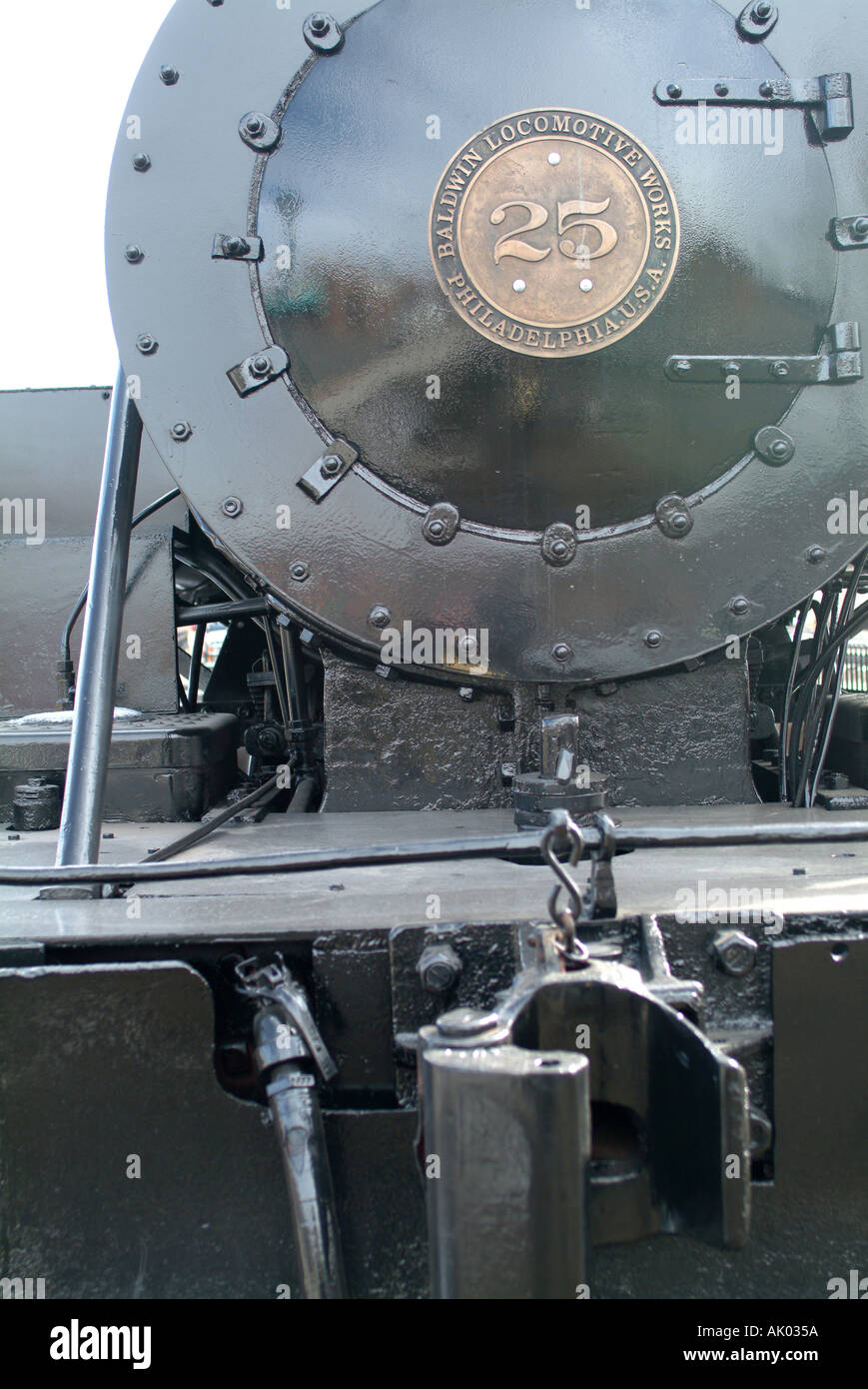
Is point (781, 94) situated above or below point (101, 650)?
above

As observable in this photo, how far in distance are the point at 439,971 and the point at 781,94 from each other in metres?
1.53

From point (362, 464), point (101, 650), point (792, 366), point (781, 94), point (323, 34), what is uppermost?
point (323, 34)

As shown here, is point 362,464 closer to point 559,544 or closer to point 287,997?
point 559,544

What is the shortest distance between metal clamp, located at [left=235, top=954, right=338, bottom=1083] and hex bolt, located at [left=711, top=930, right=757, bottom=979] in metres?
0.44

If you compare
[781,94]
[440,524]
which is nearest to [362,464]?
[440,524]

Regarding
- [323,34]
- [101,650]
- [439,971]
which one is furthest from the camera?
[323,34]

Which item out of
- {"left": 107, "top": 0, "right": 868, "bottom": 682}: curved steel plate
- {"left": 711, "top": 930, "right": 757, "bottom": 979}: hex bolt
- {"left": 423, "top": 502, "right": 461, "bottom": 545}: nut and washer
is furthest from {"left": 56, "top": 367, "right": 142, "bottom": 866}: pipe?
{"left": 711, "top": 930, "right": 757, "bottom": 979}: hex bolt

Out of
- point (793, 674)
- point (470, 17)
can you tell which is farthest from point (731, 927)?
point (470, 17)

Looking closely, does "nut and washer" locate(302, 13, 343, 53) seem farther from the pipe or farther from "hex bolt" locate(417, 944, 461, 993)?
"hex bolt" locate(417, 944, 461, 993)

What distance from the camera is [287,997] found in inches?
40.3

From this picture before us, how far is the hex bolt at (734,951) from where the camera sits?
40.8 inches

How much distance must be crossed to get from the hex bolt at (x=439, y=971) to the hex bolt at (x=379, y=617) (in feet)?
2.41

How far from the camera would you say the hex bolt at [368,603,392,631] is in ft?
5.35
